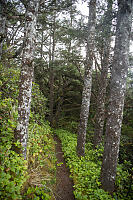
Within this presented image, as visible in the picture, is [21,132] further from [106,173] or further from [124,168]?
[124,168]

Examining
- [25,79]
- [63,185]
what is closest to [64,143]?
[63,185]

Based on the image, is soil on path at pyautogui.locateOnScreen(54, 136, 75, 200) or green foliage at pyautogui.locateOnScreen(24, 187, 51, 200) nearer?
green foliage at pyautogui.locateOnScreen(24, 187, 51, 200)

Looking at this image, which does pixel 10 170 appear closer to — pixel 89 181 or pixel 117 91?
pixel 89 181

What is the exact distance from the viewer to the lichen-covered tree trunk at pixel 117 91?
13.8 feet

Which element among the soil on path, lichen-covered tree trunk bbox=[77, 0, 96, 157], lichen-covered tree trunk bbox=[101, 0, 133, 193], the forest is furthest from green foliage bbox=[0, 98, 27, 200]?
lichen-covered tree trunk bbox=[77, 0, 96, 157]

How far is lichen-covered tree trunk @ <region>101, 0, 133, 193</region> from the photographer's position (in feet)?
13.8

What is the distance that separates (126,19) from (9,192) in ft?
20.5

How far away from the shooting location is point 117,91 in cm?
425

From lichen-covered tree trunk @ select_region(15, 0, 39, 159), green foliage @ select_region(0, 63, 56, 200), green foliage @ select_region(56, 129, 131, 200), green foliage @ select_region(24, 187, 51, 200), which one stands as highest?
lichen-covered tree trunk @ select_region(15, 0, 39, 159)

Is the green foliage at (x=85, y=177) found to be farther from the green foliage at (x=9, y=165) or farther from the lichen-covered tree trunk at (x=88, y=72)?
the green foliage at (x=9, y=165)

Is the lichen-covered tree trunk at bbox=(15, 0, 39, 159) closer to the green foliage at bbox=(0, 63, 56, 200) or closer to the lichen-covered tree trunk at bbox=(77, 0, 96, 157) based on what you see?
the green foliage at bbox=(0, 63, 56, 200)

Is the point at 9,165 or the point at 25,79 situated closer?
the point at 9,165

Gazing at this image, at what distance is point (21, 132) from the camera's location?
11.2 ft

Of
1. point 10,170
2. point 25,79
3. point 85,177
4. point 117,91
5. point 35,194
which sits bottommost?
point 85,177
